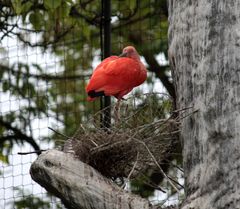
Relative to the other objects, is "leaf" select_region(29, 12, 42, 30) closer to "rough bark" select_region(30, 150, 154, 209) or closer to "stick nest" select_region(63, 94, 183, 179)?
"stick nest" select_region(63, 94, 183, 179)

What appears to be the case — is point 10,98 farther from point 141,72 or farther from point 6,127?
point 141,72

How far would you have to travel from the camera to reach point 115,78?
536cm

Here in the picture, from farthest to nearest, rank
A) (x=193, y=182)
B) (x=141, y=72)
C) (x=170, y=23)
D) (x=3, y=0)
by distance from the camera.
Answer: (x=3, y=0), (x=141, y=72), (x=170, y=23), (x=193, y=182)

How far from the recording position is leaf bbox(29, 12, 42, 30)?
7113 millimetres

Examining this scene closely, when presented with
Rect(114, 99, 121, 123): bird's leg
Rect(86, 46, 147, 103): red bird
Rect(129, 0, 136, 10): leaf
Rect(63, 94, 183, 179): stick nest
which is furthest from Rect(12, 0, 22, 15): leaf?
Rect(63, 94, 183, 179): stick nest

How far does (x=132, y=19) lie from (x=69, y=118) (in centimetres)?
77

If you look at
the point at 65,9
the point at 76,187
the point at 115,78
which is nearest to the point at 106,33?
the point at 115,78

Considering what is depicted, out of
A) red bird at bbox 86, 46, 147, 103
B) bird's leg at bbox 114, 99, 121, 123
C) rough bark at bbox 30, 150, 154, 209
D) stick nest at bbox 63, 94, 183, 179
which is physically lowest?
rough bark at bbox 30, 150, 154, 209

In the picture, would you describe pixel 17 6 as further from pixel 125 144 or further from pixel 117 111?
pixel 125 144

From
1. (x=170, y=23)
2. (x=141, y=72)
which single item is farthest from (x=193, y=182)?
(x=141, y=72)

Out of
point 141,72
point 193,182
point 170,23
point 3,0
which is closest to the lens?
point 193,182

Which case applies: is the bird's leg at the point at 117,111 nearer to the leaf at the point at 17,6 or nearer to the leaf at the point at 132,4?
the leaf at the point at 17,6

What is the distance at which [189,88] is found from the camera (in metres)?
4.09

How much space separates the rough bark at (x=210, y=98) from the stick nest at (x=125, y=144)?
0.16m
